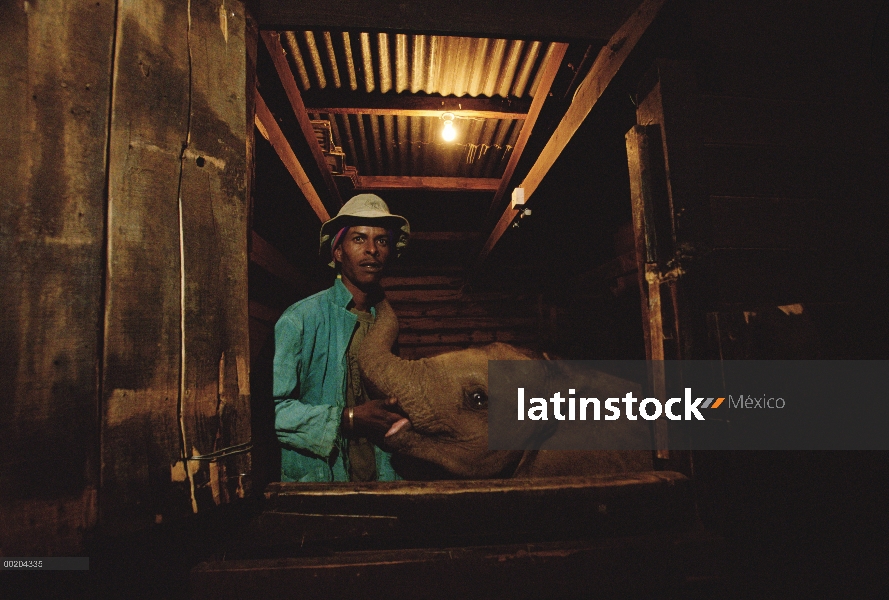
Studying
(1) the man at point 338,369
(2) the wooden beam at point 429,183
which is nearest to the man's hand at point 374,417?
(1) the man at point 338,369

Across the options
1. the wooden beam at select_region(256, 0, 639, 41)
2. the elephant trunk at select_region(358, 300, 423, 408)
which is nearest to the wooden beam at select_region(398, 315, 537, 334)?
the elephant trunk at select_region(358, 300, 423, 408)

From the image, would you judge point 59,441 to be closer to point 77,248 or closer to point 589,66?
point 77,248

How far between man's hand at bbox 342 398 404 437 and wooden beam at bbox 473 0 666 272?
96.7 inches

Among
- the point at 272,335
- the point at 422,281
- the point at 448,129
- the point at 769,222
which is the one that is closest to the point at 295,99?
the point at 448,129

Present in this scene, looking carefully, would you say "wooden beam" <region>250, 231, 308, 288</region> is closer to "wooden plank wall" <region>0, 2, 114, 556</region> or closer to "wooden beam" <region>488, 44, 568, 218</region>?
"wooden plank wall" <region>0, 2, 114, 556</region>

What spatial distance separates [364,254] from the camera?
3.07 meters

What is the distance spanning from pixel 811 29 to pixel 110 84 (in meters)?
3.66

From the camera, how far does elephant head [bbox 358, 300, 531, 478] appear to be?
7.06 ft

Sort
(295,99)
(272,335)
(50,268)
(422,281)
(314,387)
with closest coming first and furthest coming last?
(50,268) < (272,335) < (314,387) < (295,99) < (422,281)

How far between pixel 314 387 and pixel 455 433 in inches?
44.8

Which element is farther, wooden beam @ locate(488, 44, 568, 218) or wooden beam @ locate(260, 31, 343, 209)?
wooden beam @ locate(488, 44, 568, 218)

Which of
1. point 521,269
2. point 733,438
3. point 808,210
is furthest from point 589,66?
point 521,269

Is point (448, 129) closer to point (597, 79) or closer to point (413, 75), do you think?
point (413, 75)

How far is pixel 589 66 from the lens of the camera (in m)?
2.60
